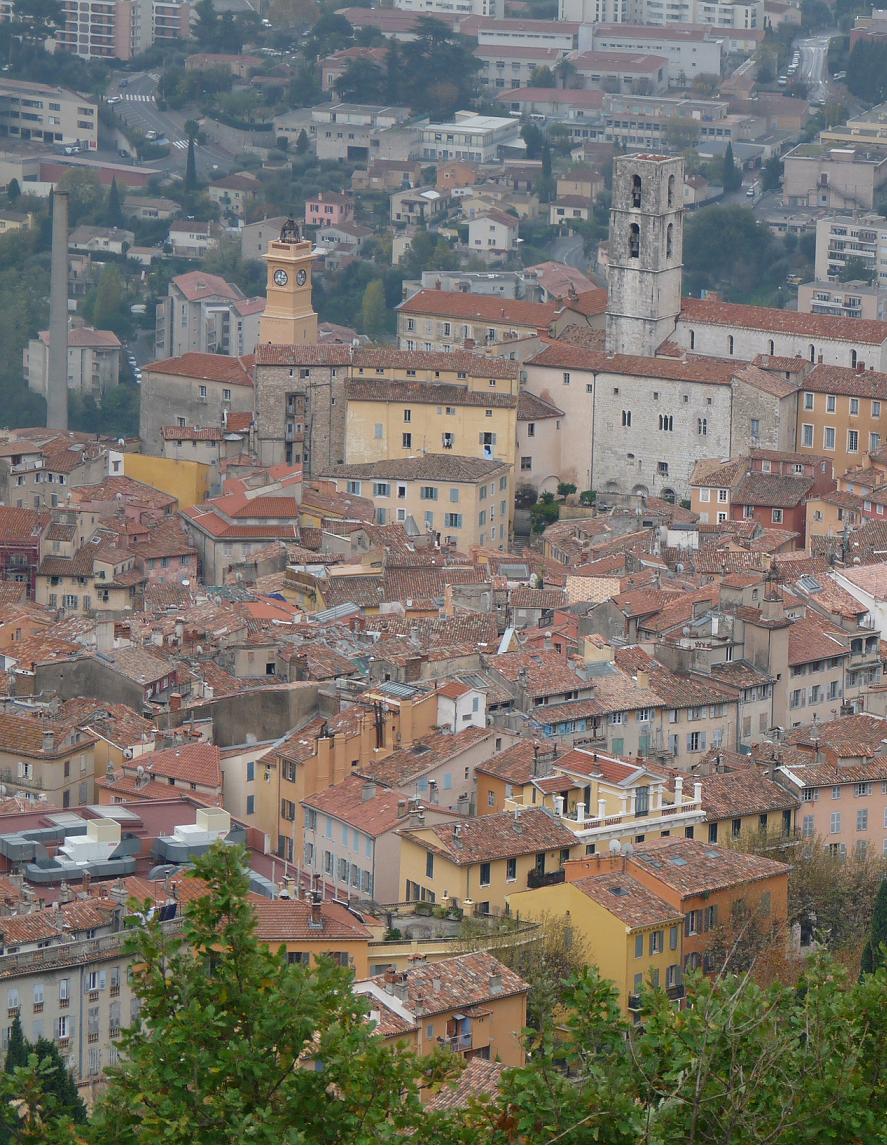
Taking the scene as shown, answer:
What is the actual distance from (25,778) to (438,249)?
6687cm

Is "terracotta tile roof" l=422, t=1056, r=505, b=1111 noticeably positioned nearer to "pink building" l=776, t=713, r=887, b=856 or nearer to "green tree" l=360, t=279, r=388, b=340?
"pink building" l=776, t=713, r=887, b=856

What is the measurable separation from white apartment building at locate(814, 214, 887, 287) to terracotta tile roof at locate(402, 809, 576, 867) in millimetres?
68980

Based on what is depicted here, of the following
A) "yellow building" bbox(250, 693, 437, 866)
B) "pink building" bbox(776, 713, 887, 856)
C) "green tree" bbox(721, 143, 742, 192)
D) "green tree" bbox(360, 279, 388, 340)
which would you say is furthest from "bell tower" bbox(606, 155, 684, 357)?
"green tree" bbox(721, 143, 742, 192)

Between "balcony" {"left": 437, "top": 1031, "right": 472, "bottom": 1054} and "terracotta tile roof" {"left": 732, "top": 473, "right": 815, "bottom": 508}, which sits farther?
"terracotta tile roof" {"left": 732, "top": 473, "right": 815, "bottom": 508}

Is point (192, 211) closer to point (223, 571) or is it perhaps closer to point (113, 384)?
point (113, 384)

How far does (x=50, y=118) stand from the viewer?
128 m

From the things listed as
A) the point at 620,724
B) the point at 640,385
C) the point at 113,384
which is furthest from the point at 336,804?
the point at 113,384

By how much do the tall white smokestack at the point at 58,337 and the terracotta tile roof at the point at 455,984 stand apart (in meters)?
50.6

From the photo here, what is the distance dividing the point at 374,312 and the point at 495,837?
62339 millimetres

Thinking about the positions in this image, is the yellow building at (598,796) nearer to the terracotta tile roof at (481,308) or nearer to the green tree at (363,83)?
the terracotta tile roof at (481,308)

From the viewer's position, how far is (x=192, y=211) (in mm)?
115625

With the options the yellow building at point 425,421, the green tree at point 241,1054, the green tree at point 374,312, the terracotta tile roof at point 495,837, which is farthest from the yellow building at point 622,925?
the green tree at point 374,312

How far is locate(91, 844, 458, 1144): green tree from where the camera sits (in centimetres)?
2227

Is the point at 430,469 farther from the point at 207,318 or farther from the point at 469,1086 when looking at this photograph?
the point at 207,318
